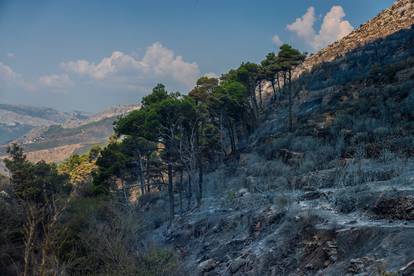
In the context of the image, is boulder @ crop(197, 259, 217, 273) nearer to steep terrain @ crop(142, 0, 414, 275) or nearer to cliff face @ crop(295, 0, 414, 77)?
steep terrain @ crop(142, 0, 414, 275)

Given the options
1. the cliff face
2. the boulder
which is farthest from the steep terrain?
the cliff face

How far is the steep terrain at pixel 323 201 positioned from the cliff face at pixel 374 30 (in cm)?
1263

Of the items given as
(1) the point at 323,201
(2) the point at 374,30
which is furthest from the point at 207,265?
(2) the point at 374,30

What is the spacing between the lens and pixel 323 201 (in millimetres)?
12117

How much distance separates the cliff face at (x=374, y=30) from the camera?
146ft

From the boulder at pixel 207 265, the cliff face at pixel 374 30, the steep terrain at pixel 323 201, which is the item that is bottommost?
the boulder at pixel 207 265

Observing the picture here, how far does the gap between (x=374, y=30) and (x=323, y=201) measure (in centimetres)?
4340

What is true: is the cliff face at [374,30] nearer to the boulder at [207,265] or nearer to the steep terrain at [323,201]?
the steep terrain at [323,201]

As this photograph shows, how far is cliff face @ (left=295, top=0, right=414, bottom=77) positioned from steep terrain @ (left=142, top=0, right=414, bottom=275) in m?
12.6

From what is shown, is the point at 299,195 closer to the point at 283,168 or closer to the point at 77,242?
the point at 283,168

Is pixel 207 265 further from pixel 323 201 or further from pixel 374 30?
pixel 374 30

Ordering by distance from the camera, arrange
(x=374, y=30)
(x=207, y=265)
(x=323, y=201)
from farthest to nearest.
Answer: (x=374, y=30) < (x=207, y=265) < (x=323, y=201)

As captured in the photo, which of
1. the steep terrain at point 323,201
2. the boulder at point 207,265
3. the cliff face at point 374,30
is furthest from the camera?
the cliff face at point 374,30

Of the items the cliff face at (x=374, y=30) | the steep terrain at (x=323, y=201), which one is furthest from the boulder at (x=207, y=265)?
the cliff face at (x=374, y=30)
